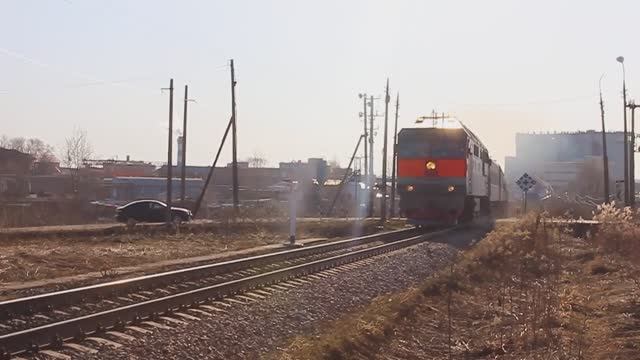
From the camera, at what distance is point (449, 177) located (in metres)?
30.2

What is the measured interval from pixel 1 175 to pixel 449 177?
6807 cm

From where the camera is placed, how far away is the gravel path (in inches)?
341

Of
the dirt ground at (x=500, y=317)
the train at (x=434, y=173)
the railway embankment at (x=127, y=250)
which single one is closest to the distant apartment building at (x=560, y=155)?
the railway embankment at (x=127, y=250)

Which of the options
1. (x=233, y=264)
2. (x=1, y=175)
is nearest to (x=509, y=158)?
(x=1, y=175)

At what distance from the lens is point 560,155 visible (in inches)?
6535

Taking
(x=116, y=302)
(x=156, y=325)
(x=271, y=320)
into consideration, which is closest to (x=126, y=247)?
(x=116, y=302)

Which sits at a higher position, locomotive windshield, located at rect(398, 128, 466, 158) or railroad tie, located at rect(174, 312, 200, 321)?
locomotive windshield, located at rect(398, 128, 466, 158)

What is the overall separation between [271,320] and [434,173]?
20.3 metres

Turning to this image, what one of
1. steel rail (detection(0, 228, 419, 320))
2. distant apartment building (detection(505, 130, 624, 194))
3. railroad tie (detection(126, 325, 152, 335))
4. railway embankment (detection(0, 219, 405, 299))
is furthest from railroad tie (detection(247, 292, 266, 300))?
distant apartment building (detection(505, 130, 624, 194))

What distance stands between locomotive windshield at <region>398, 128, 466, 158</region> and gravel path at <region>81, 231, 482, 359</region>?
1208cm

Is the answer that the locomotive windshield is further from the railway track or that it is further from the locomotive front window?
the railway track

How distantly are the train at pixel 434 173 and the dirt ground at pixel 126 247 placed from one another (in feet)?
16.1

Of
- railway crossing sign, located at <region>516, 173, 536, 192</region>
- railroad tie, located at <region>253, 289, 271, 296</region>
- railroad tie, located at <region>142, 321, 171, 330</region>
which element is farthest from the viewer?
railway crossing sign, located at <region>516, 173, 536, 192</region>

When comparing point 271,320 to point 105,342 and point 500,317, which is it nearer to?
point 105,342
